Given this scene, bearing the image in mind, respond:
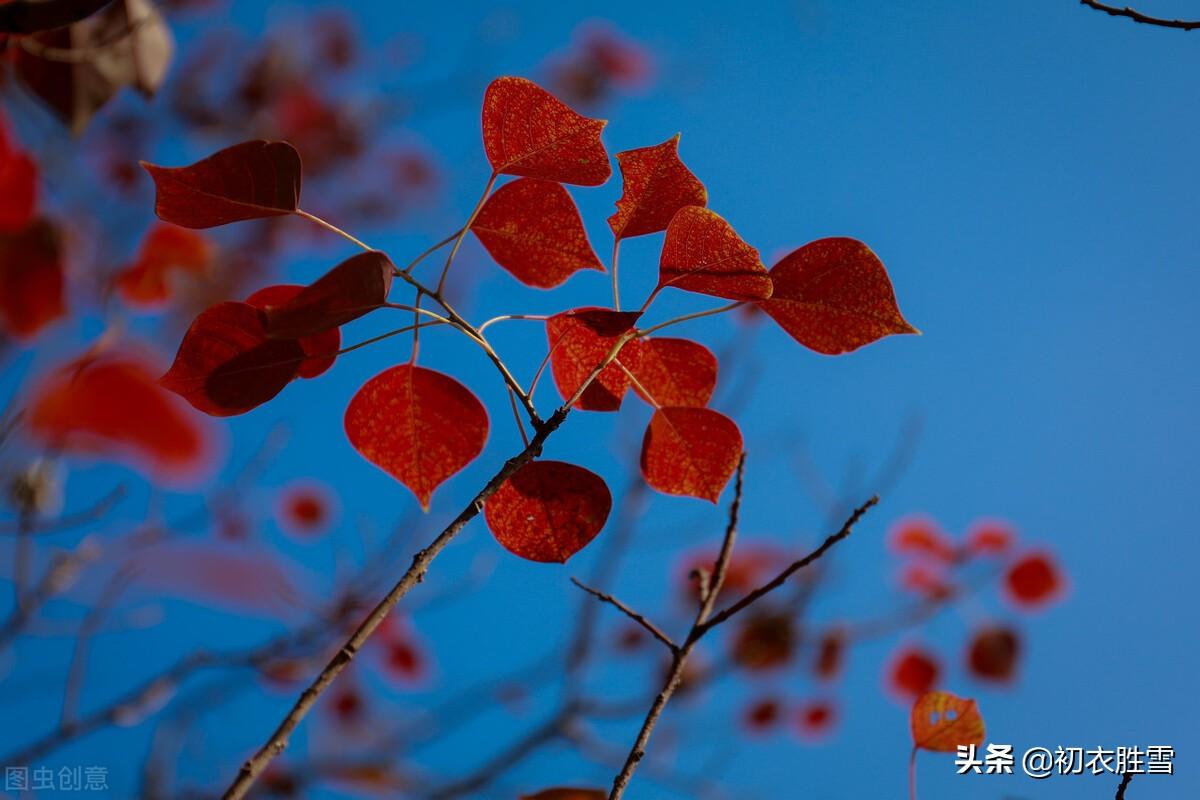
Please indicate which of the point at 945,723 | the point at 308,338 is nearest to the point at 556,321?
the point at 308,338

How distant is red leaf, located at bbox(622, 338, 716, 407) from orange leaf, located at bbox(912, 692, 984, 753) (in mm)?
279

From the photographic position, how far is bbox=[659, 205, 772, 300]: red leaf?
48 centimetres

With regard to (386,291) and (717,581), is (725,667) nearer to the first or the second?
(717,581)

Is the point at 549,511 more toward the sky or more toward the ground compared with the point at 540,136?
more toward the ground

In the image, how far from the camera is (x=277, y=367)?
0.50 meters

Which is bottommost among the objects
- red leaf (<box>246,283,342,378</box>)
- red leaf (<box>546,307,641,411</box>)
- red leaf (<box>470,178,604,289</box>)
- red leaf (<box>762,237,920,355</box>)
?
red leaf (<box>246,283,342,378</box>)

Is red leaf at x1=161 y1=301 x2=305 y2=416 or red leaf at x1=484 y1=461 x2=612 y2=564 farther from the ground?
red leaf at x1=161 y1=301 x2=305 y2=416

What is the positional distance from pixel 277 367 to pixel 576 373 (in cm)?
19

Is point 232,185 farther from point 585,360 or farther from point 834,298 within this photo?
point 834,298

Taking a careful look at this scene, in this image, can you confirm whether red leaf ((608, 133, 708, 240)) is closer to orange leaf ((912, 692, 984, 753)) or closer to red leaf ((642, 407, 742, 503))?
red leaf ((642, 407, 742, 503))

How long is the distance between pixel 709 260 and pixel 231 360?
30 centimetres

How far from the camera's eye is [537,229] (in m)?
0.55

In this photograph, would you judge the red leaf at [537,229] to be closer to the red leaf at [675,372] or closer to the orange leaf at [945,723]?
the red leaf at [675,372]

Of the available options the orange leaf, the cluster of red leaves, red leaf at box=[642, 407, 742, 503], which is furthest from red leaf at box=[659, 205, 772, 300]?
the orange leaf
